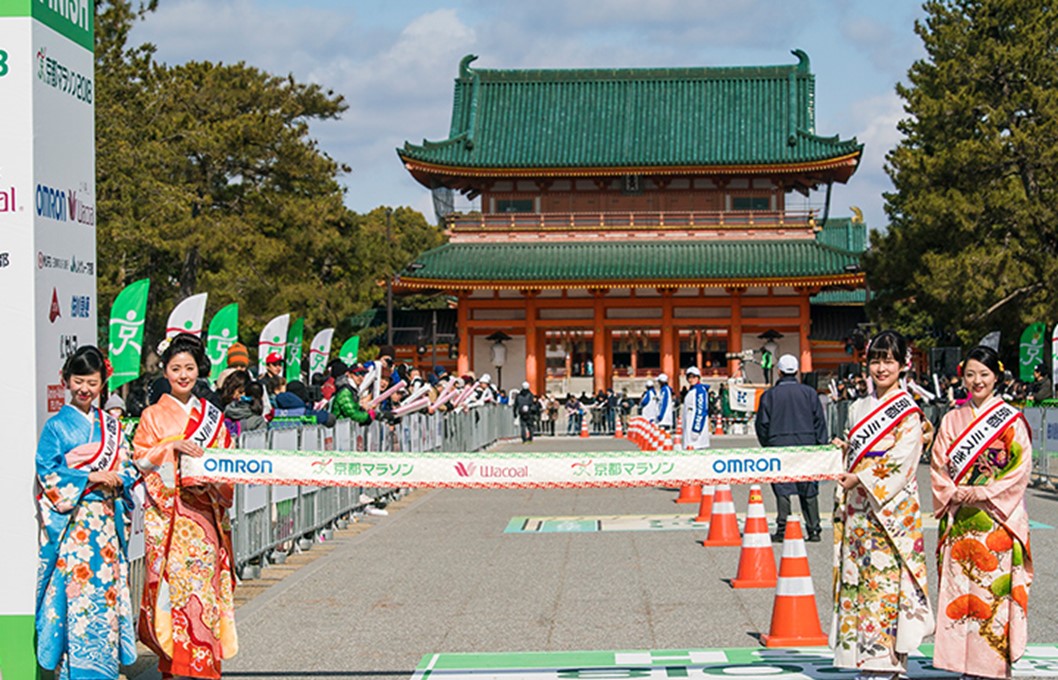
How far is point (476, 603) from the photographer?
1082 cm

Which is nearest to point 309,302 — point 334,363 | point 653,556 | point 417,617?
point 334,363

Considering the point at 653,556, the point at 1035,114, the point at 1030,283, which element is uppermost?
the point at 1035,114

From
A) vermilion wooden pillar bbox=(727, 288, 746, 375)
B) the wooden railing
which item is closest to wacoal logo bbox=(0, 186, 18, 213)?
vermilion wooden pillar bbox=(727, 288, 746, 375)

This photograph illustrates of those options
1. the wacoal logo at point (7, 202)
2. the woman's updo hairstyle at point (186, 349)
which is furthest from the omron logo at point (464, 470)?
the wacoal logo at point (7, 202)

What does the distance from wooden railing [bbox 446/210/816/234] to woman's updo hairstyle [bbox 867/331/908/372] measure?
145ft

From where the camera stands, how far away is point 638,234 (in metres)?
51.7

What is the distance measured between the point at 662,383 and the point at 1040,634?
56.4 feet

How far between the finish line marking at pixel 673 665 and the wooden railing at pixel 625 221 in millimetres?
43371

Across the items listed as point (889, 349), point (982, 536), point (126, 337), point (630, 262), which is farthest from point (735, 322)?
point (982, 536)

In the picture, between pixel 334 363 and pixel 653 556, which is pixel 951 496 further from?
pixel 334 363

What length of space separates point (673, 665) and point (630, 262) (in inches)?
1678

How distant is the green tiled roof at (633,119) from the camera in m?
51.5

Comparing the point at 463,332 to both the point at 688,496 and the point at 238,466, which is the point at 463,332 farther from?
the point at 238,466

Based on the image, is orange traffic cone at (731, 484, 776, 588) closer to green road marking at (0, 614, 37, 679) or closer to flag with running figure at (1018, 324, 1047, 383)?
green road marking at (0, 614, 37, 679)
